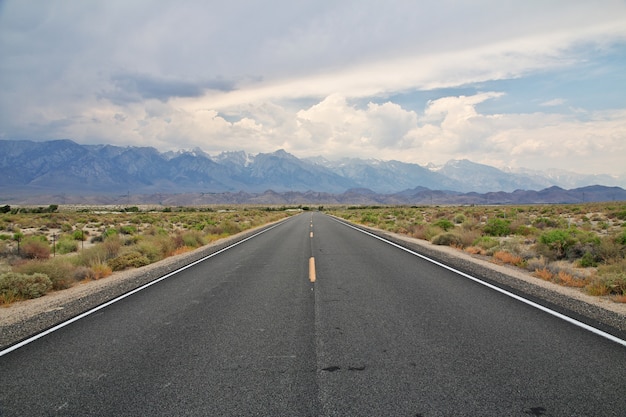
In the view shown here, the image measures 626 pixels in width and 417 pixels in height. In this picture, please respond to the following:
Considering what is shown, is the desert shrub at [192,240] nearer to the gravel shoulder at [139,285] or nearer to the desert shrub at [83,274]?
the desert shrub at [83,274]

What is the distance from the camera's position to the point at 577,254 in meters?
15.7

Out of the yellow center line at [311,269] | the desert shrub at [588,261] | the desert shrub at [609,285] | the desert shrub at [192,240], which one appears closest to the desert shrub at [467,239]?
the desert shrub at [588,261]

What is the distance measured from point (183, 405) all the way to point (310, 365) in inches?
60.2

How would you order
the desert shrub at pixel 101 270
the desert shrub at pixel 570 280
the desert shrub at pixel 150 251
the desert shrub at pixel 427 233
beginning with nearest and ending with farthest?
the desert shrub at pixel 570 280 → the desert shrub at pixel 101 270 → the desert shrub at pixel 150 251 → the desert shrub at pixel 427 233

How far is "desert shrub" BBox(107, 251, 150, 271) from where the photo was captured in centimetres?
1502

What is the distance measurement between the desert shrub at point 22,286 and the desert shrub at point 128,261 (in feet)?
12.5

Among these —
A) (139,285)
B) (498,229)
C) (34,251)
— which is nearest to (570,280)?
(139,285)

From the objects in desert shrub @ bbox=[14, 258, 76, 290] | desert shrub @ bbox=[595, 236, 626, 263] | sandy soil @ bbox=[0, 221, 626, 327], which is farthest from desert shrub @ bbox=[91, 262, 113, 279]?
desert shrub @ bbox=[595, 236, 626, 263]

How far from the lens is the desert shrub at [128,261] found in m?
15.0

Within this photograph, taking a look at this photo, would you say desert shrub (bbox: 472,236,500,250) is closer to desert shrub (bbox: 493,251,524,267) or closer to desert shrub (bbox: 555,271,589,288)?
desert shrub (bbox: 493,251,524,267)

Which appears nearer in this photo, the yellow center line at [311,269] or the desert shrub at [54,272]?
the yellow center line at [311,269]

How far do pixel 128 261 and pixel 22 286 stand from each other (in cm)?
499

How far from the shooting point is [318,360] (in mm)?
5324

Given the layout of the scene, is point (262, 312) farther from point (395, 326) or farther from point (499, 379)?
point (499, 379)
